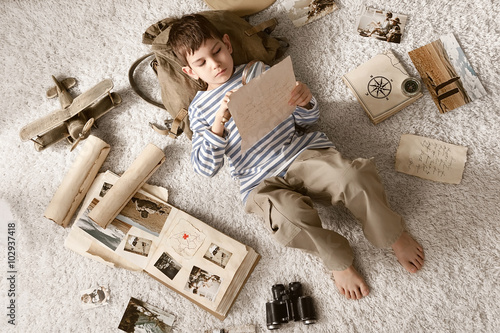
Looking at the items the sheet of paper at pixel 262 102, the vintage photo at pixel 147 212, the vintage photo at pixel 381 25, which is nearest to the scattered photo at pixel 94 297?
the vintage photo at pixel 147 212

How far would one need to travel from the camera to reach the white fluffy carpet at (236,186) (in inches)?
41.6

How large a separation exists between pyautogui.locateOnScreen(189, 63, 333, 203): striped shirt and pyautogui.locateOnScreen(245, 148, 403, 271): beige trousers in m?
0.05

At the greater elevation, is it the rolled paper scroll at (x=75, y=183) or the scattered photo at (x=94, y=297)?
Result: the rolled paper scroll at (x=75, y=183)

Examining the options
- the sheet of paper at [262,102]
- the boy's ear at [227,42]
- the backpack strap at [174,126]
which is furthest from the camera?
the backpack strap at [174,126]

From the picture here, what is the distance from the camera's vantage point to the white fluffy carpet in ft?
3.46

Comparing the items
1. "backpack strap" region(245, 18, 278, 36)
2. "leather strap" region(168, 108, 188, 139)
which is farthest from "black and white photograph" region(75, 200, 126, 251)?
"backpack strap" region(245, 18, 278, 36)

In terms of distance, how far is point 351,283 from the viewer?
1.06m

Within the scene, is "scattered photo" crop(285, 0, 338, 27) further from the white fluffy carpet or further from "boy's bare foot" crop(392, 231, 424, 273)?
"boy's bare foot" crop(392, 231, 424, 273)

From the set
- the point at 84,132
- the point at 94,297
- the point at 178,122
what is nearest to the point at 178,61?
the point at 178,122

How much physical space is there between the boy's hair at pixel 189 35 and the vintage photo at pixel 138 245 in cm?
57

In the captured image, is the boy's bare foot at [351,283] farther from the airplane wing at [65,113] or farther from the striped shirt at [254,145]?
the airplane wing at [65,113]

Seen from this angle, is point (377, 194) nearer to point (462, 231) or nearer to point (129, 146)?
point (462, 231)

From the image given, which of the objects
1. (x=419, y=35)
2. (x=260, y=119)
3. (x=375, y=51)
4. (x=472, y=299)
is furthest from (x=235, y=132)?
(x=472, y=299)

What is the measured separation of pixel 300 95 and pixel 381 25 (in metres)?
0.46
